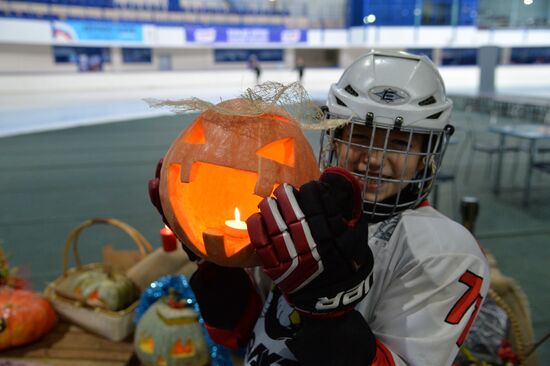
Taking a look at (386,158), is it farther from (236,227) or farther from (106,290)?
(106,290)

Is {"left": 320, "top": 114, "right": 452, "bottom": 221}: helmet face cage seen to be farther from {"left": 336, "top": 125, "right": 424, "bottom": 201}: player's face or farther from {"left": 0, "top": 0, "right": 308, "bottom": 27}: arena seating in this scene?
{"left": 0, "top": 0, "right": 308, "bottom": 27}: arena seating

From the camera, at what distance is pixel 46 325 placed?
2.56 meters

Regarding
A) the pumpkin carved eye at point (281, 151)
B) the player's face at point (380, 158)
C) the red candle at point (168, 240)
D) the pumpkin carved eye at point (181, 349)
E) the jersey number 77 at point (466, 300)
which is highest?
the pumpkin carved eye at point (281, 151)

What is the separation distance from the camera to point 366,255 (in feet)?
2.89

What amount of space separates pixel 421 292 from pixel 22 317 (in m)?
2.28

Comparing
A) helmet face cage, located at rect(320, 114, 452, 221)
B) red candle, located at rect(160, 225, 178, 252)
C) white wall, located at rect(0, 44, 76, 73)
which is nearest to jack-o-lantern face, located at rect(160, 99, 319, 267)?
helmet face cage, located at rect(320, 114, 452, 221)

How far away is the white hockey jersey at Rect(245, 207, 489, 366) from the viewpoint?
39.7 inches

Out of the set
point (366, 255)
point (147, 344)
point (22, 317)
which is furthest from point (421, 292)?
point (22, 317)

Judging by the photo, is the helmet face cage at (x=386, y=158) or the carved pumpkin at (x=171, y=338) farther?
the carved pumpkin at (x=171, y=338)

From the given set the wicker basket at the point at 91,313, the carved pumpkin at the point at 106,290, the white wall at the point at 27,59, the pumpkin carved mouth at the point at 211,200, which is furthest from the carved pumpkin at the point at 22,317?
the white wall at the point at 27,59

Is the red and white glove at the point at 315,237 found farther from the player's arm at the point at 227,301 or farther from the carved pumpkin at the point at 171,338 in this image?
the carved pumpkin at the point at 171,338

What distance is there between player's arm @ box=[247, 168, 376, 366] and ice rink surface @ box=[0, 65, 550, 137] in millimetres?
9482

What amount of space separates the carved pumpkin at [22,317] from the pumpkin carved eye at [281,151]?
7.01 ft

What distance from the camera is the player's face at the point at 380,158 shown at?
47.3 inches
